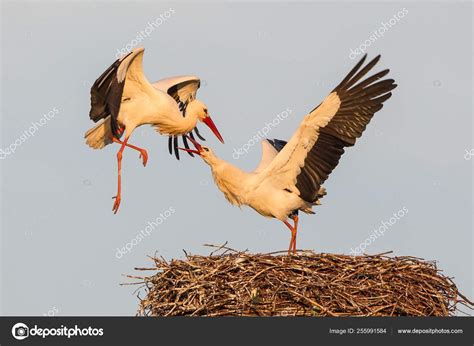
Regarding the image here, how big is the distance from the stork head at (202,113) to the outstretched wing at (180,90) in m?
0.31

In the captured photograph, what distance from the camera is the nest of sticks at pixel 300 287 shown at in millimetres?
8383

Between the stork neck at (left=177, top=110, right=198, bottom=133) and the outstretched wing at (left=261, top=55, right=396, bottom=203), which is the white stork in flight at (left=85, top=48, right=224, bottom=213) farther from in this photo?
the outstretched wing at (left=261, top=55, right=396, bottom=203)

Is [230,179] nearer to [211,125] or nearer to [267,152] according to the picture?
[267,152]

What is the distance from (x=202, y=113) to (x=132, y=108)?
923 mm

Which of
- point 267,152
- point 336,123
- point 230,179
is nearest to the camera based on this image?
point 336,123

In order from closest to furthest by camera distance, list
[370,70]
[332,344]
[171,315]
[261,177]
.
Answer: [332,344] < [171,315] < [370,70] < [261,177]

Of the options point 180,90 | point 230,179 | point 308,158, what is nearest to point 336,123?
point 308,158

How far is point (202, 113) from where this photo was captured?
38.4ft

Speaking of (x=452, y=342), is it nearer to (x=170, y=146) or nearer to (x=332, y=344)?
(x=332, y=344)

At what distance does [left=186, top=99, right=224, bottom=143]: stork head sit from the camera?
1165cm

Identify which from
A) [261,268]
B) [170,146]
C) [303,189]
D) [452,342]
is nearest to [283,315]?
[261,268]

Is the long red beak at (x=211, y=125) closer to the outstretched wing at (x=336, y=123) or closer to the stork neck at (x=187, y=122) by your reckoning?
the stork neck at (x=187, y=122)

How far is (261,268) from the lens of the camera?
8609 millimetres

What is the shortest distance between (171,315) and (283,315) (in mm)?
955
